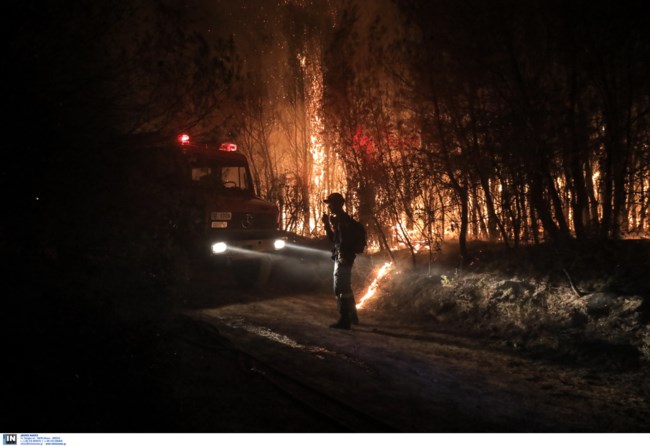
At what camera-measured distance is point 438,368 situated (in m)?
6.01

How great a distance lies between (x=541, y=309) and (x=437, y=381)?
278cm

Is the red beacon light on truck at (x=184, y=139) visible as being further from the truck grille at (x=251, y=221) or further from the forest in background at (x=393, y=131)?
the truck grille at (x=251, y=221)

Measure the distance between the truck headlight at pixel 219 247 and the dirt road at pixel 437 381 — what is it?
2782mm

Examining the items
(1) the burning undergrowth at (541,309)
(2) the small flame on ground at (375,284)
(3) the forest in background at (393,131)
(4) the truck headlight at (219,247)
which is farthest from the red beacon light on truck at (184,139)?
(2) the small flame on ground at (375,284)

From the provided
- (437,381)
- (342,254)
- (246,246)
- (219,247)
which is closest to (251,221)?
(246,246)

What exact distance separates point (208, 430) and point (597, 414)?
11.0ft

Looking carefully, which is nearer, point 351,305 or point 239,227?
point 351,305

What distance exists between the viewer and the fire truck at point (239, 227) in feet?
36.3

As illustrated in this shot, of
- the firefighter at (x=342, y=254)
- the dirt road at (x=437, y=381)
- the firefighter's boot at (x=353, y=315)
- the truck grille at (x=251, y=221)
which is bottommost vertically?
the dirt road at (x=437, y=381)

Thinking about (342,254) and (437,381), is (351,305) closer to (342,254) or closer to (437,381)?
(342,254)

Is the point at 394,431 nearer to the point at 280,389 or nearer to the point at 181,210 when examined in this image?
the point at 280,389

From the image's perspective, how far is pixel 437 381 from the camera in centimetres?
551

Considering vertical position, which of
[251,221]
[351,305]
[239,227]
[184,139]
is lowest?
[351,305]

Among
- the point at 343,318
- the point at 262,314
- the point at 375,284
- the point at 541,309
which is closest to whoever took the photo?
the point at 541,309
